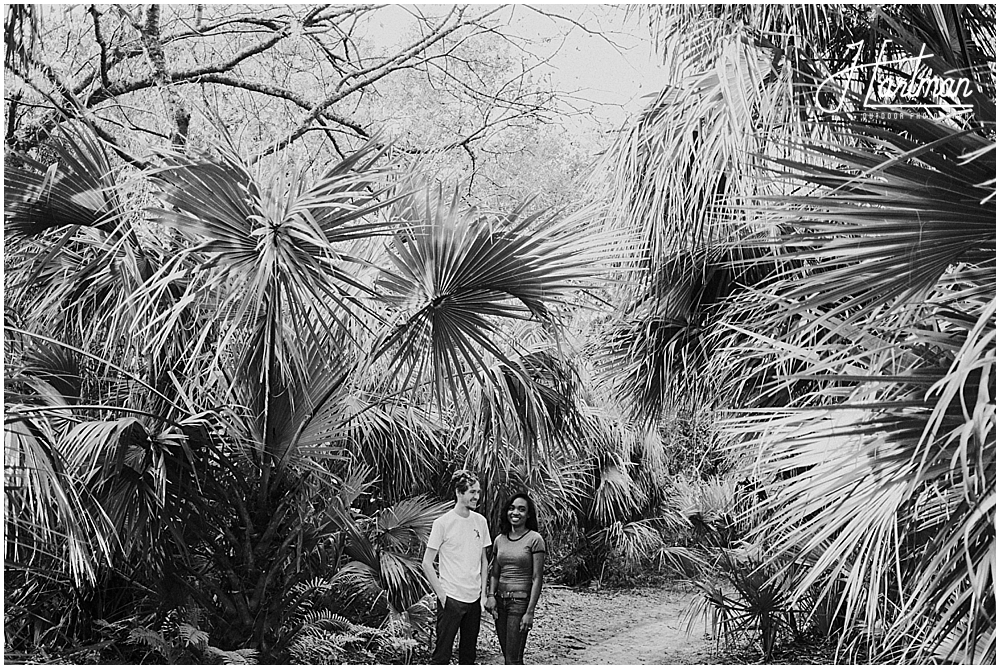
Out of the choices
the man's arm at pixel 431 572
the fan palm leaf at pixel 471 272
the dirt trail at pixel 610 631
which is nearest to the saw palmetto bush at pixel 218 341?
the fan palm leaf at pixel 471 272

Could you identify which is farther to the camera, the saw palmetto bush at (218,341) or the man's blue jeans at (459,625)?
the man's blue jeans at (459,625)

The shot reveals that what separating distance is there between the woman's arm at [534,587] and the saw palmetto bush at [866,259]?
1.09m

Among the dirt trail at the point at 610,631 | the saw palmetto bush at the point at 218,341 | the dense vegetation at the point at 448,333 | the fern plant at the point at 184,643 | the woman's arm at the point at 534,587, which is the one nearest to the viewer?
the dense vegetation at the point at 448,333

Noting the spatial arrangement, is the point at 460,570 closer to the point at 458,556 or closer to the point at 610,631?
the point at 458,556

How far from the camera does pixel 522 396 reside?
3615 mm

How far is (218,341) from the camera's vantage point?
2.91 metres

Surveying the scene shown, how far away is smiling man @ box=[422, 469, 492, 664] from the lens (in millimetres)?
3359

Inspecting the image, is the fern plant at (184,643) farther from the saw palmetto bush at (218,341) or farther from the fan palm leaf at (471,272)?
the fan palm leaf at (471,272)

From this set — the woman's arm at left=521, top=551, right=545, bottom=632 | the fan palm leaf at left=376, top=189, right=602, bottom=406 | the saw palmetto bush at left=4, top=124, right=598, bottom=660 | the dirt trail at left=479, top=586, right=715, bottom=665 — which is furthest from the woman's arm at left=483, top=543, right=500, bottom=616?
the fan palm leaf at left=376, top=189, right=602, bottom=406

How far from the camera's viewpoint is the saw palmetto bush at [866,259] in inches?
66.8

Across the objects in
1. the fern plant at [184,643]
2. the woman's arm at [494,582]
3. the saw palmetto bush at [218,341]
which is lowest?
the fern plant at [184,643]

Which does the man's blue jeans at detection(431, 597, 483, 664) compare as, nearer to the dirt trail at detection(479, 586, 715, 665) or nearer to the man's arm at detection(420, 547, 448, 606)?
the man's arm at detection(420, 547, 448, 606)

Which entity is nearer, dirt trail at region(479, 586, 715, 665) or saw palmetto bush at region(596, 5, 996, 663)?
saw palmetto bush at region(596, 5, 996, 663)

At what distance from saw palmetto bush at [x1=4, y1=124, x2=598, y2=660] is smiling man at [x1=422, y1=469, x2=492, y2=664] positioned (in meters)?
0.37
